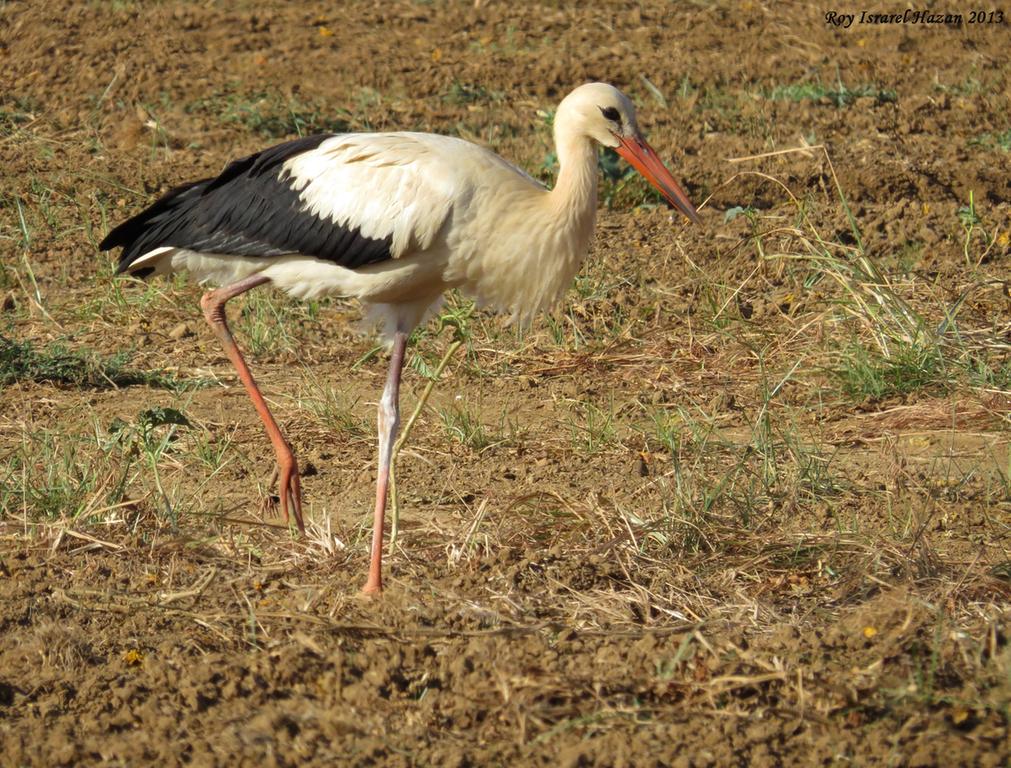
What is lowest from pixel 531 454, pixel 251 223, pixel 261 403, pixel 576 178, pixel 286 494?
pixel 531 454

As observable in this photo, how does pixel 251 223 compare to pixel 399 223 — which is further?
pixel 251 223

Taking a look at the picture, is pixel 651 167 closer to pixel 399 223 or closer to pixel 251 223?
pixel 399 223

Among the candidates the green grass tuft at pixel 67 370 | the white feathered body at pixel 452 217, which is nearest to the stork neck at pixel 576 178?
the white feathered body at pixel 452 217

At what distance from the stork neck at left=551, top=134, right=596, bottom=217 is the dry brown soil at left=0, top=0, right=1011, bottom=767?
863 millimetres

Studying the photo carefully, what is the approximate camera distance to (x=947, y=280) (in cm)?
750

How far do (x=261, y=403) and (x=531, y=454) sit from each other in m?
1.14

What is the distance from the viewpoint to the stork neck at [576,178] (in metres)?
5.18

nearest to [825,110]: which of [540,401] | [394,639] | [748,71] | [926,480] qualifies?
[748,71]

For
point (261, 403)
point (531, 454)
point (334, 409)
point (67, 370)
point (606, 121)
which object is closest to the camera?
point (606, 121)

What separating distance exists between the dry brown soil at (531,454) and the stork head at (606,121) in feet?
3.38

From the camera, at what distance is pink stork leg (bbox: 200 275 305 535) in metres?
5.34

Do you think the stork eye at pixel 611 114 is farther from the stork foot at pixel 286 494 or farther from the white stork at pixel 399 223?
the stork foot at pixel 286 494

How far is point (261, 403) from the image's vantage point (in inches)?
222

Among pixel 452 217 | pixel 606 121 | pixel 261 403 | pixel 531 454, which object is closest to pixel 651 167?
pixel 606 121
